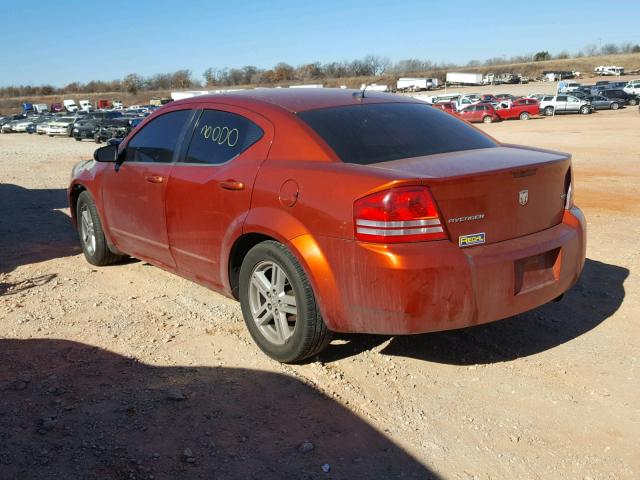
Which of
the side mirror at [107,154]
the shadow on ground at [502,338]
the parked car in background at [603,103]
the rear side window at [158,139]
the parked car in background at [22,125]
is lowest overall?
the parked car in background at [603,103]

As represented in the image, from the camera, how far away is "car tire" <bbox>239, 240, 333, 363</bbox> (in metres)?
3.59

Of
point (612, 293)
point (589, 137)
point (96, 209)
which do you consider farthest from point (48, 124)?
point (612, 293)

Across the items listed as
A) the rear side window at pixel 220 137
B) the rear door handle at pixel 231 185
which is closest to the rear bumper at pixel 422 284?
the rear door handle at pixel 231 185

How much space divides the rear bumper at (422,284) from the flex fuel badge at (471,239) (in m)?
0.03

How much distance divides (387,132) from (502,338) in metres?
1.62

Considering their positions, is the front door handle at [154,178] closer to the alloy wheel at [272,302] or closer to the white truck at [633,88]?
the alloy wheel at [272,302]

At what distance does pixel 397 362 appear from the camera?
154 inches

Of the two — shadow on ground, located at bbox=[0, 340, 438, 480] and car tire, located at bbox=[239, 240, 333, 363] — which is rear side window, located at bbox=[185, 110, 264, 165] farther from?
shadow on ground, located at bbox=[0, 340, 438, 480]

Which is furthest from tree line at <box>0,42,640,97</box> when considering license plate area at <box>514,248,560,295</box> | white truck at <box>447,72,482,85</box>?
license plate area at <box>514,248,560,295</box>

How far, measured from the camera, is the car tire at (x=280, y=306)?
359 cm

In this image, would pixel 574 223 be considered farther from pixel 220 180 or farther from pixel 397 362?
pixel 220 180

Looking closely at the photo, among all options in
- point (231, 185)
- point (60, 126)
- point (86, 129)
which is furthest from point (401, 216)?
point (60, 126)

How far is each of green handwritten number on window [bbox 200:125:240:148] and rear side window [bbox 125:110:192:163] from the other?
0.32 metres

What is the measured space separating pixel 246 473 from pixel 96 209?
3738 millimetres
